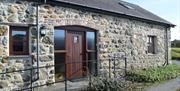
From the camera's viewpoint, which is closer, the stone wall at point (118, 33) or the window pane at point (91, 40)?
the stone wall at point (118, 33)

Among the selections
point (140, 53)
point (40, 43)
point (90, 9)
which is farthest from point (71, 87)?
point (140, 53)

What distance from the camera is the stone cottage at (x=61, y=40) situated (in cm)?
1033

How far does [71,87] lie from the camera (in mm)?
11125

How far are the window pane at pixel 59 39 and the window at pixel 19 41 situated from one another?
1.48 metres

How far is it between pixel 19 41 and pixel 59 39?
2024mm

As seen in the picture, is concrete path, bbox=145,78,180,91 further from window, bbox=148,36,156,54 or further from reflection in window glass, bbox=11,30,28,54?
window, bbox=148,36,156,54

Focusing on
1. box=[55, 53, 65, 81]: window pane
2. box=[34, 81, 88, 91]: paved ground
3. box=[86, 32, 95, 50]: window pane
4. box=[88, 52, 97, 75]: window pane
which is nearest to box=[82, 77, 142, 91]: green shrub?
box=[34, 81, 88, 91]: paved ground

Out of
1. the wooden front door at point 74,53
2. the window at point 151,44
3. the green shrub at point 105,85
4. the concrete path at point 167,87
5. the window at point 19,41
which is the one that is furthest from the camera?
the window at point 151,44

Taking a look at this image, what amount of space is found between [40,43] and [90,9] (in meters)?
3.30

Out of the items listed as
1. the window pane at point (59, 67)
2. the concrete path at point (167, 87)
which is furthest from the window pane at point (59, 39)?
the concrete path at point (167, 87)

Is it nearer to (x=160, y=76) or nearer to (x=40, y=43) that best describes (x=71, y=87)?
(x=40, y=43)

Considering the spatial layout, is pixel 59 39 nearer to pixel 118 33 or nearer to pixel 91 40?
pixel 91 40

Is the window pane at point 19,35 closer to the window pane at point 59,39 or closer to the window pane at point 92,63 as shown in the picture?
the window pane at point 59,39

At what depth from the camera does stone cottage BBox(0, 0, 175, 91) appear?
10.3 m
